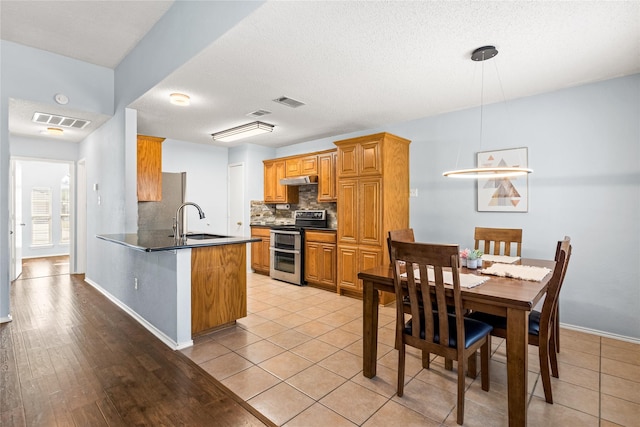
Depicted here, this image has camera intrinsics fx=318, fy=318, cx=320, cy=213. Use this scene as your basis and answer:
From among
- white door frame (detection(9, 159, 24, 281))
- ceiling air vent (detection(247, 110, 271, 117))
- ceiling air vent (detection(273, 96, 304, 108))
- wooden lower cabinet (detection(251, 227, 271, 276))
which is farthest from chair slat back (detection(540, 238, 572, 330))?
white door frame (detection(9, 159, 24, 281))

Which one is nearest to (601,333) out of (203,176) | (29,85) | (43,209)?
(203,176)

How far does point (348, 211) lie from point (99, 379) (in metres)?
3.16

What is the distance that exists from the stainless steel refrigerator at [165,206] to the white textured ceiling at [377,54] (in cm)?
113

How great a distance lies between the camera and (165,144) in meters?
5.55

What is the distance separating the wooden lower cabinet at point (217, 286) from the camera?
9.68 feet

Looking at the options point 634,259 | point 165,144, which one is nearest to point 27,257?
point 165,144

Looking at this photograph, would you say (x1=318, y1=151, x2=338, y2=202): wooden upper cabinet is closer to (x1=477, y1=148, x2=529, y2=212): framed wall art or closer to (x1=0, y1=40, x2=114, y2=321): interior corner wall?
(x1=477, y1=148, x2=529, y2=212): framed wall art

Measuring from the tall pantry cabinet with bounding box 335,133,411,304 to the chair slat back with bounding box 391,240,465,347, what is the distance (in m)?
2.03

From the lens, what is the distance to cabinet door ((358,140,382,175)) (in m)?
4.06

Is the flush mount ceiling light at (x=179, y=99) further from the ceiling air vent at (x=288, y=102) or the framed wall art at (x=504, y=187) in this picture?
the framed wall art at (x=504, y=187)

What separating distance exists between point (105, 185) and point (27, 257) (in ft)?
16.8

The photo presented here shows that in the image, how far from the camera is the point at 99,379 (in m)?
2.27

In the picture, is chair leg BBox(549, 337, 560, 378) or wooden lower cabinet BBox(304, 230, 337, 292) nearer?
chair leg BBox(549, 337, 560, 378)

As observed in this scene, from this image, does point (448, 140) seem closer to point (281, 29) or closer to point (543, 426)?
point (281, 29)
